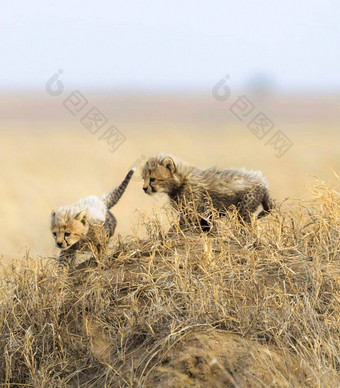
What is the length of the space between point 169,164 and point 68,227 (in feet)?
3.03

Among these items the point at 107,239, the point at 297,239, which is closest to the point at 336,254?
the point at 297,239

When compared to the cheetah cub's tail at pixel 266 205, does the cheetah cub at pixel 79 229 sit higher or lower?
higher

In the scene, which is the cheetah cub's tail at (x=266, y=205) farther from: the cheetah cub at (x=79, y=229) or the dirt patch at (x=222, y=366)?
the dirt patch at (x=222, y=366)

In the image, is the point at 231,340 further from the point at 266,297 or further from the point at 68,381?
the point at 68,381

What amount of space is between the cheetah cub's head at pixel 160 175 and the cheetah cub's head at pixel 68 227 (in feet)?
1.87

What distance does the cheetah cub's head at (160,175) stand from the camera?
5016 mm

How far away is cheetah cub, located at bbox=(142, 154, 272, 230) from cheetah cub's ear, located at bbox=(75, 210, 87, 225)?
54 cm

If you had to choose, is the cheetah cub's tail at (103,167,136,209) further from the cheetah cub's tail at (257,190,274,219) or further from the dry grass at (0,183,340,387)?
the cheetah cub's tail at (257,190,274,219)

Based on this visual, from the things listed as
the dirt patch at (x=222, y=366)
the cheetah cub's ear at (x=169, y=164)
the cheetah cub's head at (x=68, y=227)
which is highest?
the cheetah cub's head at (x=68, y=227)

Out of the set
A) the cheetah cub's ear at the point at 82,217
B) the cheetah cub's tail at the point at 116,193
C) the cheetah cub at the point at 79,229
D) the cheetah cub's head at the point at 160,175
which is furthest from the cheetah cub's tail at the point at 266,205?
the cheetah cub's ear at the point at 82,217

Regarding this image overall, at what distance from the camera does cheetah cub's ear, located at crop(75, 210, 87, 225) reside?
4.76 m

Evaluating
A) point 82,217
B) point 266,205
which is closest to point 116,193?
point 82,217

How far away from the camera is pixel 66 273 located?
173 inches

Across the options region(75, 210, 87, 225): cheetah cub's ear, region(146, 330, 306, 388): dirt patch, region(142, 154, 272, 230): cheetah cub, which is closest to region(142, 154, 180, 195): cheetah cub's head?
region(142, 154, 272, 230): cheetah cub
